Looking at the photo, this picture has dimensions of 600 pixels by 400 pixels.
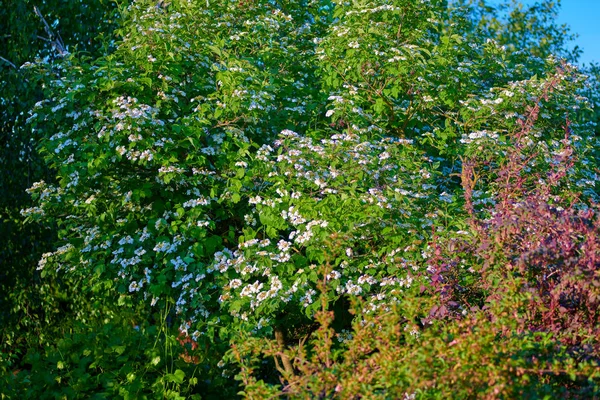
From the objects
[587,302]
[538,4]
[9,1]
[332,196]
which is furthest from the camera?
[538,4]

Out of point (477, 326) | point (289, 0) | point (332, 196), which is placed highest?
point (289, 0)

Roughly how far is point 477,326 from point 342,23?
358 cm

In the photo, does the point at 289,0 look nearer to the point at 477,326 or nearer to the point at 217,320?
the point at 217,320

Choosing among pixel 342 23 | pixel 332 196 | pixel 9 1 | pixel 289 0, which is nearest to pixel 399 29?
pixel 342 23

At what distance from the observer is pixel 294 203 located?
4.49 meters

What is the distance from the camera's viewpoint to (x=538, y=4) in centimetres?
1217

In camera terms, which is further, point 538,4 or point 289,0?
point 538,4

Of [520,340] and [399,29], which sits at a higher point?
[399,29]

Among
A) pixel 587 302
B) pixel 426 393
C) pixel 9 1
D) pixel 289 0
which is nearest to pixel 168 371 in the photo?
pixel 426 393

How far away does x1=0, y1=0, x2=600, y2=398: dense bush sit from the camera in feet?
11.2

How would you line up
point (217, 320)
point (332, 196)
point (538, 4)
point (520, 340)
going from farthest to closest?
point (538, 4), point (217, 320), point (332, 196), point (520, 340)

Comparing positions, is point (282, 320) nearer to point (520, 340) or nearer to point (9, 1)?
point (520, 340)

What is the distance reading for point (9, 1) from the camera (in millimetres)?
7172

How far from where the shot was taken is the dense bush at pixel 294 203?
3428mm
